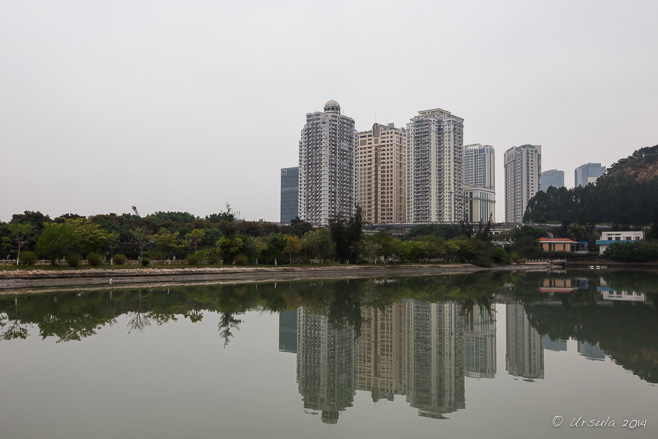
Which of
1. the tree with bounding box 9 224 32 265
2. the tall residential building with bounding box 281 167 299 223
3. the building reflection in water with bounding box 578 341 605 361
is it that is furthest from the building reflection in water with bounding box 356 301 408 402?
the tall residential building with bounding box 281 167 299 223

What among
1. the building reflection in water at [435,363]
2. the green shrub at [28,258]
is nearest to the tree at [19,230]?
the green shrub at [28,258]

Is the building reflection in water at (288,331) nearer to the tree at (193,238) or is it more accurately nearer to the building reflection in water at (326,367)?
the building reflection in water at (326,367)

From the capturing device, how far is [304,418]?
6.76 metres

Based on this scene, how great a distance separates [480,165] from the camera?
172625mm

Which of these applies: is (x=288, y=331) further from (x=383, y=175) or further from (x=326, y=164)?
(x=383, y=175)

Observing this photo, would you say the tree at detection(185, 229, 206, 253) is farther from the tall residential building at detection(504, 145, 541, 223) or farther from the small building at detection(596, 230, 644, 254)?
the tall residential building at detection(504, 145, 541, 223)

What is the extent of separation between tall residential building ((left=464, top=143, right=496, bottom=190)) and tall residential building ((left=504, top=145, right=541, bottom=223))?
1332 centimetres

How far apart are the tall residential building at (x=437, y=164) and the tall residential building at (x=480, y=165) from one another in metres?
60.9

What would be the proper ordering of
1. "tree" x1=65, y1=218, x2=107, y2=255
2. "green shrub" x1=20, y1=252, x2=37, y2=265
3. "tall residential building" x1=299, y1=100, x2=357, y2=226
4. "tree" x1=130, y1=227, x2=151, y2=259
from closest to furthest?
"green shrub" x1=20, y1=252, x2=37, y2=265, "tree" x1=65, y1=218, x2=107, y2=255, "tree" x1=130, y1=227, x2=151, y2=259, "tall residential building" x1=299, y1=100, x2=357, y2=226

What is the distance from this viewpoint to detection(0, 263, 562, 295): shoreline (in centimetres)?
2633

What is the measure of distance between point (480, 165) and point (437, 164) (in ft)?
223

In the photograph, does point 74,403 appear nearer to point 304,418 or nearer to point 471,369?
point 304,418

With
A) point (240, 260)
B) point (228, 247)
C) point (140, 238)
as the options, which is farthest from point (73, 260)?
point (240, 260)

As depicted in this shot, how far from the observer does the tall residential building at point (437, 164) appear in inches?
4365
